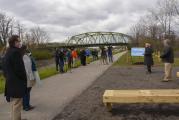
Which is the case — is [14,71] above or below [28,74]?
above

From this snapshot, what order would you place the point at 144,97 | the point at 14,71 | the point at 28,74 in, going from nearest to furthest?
the point at 14,71 → the point at 144,97 → the point at 28,74

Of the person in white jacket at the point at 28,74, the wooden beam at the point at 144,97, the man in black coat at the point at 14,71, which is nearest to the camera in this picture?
the man in black coat at the point at 14,71

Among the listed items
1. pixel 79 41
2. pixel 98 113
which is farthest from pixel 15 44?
pixel 79 41

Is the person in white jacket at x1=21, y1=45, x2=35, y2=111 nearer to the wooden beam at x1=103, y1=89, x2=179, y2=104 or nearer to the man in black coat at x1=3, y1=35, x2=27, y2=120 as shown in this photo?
the man in black coat at x1=3, y1=35, x2=27, y2=120

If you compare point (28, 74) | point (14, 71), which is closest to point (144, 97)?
point (28, 74)

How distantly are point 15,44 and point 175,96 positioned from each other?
4107mm

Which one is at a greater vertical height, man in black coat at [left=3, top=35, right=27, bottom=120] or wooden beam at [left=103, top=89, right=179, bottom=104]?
man in black coat at [left=3, top=35, right=27, bottom=120]

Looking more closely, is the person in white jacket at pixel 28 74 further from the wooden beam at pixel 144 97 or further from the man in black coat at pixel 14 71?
the wooden beam at pixel 144 97

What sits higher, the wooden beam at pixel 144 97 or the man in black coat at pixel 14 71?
the man in black coat at pixel 14 71

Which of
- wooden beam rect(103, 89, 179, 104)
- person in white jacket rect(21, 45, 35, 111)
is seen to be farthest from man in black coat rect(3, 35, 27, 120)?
wooden beam rect(103, 89, 179, 104)

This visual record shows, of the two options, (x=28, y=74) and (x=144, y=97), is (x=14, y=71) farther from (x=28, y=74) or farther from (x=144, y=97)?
(x=144, y=97)

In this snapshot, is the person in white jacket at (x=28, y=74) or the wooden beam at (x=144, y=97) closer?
the wooden beam at (x=144, y=97)

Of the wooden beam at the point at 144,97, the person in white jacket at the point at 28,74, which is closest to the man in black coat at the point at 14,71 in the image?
the person in white jacket at the point at 28,74

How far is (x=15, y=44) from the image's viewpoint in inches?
325
